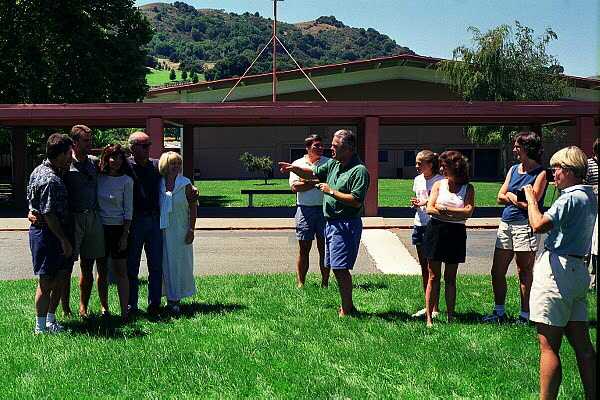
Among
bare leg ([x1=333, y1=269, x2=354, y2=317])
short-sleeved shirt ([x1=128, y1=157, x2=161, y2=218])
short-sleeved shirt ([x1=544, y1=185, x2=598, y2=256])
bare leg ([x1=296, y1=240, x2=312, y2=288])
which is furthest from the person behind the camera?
bare leg ([x1=296, y1=240, x2=312, y2=288])

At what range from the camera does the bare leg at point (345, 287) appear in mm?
6418

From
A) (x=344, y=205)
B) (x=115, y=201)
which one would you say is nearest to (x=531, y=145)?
(x=344, y=205)

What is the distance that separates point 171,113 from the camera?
19.1m

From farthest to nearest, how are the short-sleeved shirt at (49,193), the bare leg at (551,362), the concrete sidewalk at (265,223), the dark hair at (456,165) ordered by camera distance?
the concrete sidewalk at (265,223), the dark hair at (456,165), the short-sleeved shirt at (49,193), the bare leg at (551,362)

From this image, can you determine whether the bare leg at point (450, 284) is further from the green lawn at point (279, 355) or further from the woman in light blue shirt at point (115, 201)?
the woman in light blue shirt at point (115, 201)

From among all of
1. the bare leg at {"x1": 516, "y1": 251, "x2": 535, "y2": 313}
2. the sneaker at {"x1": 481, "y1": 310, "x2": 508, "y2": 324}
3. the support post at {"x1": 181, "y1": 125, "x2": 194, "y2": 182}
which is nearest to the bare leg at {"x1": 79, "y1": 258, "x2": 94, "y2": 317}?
the sneaker at {"x1": 481, "y1": 310, "x2": 508, "y2": 324}

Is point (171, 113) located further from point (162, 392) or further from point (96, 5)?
point (162, 392)

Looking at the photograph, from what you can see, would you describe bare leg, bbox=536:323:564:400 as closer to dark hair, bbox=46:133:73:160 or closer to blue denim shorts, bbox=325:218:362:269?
blue denim shorts, bbox=325:218:362:269

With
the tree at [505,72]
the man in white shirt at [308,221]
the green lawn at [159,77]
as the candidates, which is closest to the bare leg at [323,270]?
the man in white shirt at [308,221]

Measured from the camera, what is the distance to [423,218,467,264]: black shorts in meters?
6.12

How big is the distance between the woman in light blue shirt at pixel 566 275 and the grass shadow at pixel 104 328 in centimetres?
350

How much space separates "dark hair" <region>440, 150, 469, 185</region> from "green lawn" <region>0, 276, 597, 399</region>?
1.36m

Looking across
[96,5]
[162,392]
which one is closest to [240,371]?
[162,392]

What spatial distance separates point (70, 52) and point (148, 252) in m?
22.6
